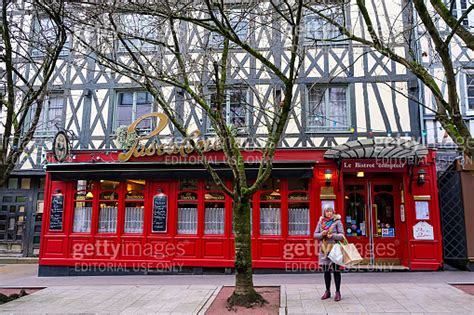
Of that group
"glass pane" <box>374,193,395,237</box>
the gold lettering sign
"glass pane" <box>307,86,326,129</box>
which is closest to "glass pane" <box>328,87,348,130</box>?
"glass pane" <box>307,86,326,129</box>

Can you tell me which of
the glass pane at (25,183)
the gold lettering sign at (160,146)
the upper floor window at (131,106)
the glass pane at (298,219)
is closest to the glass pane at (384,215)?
the glass pane at (298,219)

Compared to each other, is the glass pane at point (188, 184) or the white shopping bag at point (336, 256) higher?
the glass pane at point (188, 184)

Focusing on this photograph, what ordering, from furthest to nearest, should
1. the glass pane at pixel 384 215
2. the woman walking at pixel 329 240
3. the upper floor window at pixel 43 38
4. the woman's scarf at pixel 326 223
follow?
1. the glass pane at pixel 384 215
2. the upper floor window at pixel 43 38
3. the woman's scarf at pixel 326 223
4. the woman walking at pixel 329 240

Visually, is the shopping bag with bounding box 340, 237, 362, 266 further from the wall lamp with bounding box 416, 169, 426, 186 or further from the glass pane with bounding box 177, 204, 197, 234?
the glass pane with bounding box 177, 204, 197, 234

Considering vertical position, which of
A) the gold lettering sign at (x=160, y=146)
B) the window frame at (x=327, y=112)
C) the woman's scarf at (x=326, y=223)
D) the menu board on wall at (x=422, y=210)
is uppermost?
the window frame at (x=327, y=112)

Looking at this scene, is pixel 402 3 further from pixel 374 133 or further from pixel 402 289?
pixel 402 289

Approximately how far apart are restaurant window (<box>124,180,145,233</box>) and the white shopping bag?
557cm

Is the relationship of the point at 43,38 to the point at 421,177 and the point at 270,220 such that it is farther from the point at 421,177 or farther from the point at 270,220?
the point at 421,177

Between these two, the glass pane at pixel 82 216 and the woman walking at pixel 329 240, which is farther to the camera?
the glass pane at pixel 82 216

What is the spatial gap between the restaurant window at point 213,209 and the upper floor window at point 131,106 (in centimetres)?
293

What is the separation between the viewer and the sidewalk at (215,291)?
6.12 metres

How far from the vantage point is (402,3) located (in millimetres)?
10266

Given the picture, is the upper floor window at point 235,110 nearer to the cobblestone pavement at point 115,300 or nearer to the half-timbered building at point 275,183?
the half-timbered building at point 275,183

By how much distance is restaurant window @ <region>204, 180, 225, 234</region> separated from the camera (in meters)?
9.85
